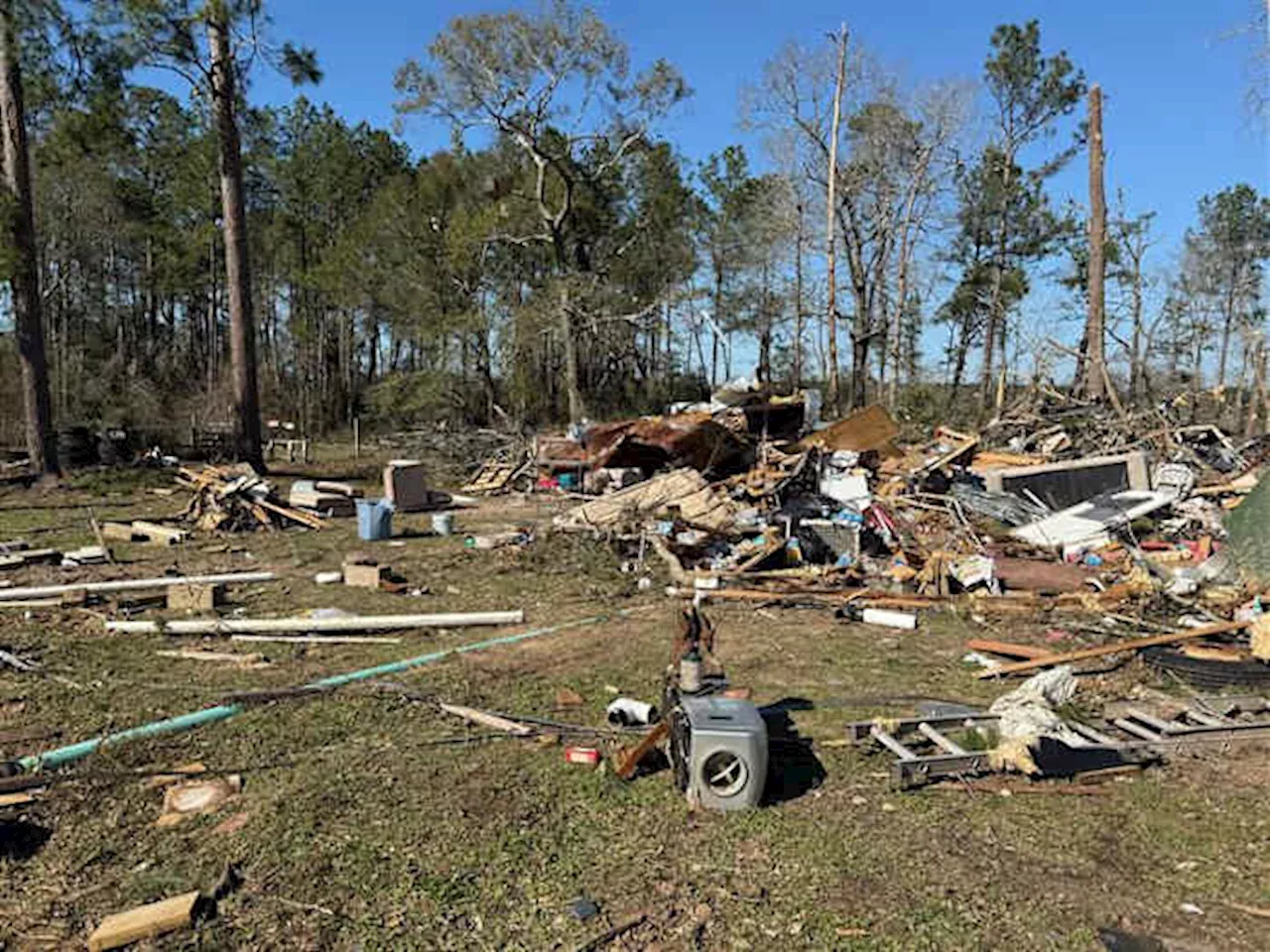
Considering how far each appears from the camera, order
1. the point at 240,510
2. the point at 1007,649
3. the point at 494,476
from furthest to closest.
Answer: the point at 494,476 < the point at 240,510 < the point at 1007,649

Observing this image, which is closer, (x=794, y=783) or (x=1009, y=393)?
(x=794, y=783)

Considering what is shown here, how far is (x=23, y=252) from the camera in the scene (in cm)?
1435

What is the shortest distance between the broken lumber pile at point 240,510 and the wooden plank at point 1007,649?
29.0 feet

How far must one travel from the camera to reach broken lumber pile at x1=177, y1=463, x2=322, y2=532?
11367 mm

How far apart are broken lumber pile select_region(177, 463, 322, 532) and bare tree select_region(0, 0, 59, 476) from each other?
16.9ft

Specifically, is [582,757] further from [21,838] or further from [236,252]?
[236,252]

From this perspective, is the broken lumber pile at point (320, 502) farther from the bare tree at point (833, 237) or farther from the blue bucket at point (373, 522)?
the bare tree at point (833, 237)

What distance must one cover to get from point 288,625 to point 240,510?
5.83 metres

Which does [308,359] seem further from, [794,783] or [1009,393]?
[794,783]

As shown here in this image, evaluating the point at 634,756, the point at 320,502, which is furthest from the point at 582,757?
the point at 320,502

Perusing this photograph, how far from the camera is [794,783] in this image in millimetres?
3912

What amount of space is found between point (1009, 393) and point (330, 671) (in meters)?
22.0

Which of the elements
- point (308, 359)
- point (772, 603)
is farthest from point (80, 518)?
point (308, 359)

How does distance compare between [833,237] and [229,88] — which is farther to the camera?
[833,237]
